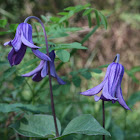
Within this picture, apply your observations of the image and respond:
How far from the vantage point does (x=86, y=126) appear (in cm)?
139

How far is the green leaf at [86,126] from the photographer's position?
129 centimetres

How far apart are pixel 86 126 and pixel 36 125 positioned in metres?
0.42

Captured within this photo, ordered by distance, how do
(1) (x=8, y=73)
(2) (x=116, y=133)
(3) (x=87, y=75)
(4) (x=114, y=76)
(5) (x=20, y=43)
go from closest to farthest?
(5) (x=20, y=43) → (4) (x=114, y=76) → (1) (x=8, y=73) → (3) (x=87, y=75) → (2) (x=116, y=133)

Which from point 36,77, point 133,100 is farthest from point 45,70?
point 133,100

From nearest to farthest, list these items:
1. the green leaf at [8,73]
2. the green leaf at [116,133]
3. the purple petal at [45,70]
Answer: the purple petal at [45,70], the green leaf at [8,73], the green leaf at [116,133]

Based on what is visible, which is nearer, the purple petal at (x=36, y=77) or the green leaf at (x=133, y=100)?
the purple petal at (x=36, y=77)

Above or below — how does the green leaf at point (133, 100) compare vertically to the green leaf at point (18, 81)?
below

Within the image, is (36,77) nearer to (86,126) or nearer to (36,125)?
(36,125)

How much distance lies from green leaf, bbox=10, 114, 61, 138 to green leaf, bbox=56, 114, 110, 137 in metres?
0.17

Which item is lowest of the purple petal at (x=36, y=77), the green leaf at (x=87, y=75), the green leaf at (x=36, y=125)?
the green leaf at (x=36, y=125)

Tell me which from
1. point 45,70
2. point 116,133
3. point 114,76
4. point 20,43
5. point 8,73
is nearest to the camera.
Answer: point 20,43

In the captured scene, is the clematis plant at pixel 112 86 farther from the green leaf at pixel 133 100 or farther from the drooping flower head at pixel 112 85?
the green leaf at pixel 133 100

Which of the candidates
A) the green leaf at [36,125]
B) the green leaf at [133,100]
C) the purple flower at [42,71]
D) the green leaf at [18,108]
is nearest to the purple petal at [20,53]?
the purple flower at [42,71]

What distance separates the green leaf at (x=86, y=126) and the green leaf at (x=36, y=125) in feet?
0.54
